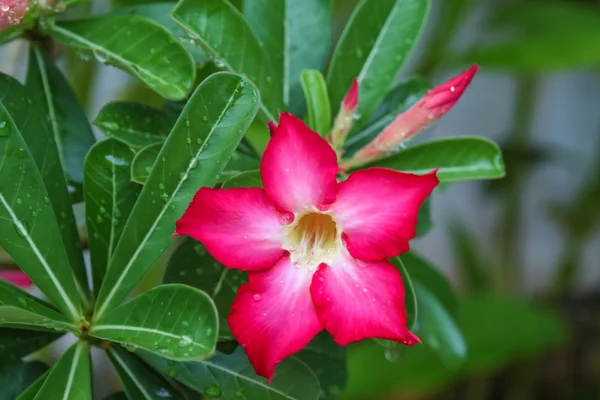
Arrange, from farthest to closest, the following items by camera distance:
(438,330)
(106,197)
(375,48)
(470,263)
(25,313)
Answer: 1. (470,263)
2. (438,330)
3. (375,48)
4. (106,197)
5. (25,313)

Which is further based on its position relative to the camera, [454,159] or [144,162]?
[454,159]

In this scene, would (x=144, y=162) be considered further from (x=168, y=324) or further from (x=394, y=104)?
(x=394, y=104)

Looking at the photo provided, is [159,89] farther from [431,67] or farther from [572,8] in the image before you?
[572,8]

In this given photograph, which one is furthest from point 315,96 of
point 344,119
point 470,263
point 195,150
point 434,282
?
point 470,263

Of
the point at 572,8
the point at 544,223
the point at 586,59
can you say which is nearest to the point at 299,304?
the point at 586,59

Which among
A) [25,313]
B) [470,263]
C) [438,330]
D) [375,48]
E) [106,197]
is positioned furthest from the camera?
[470,263]

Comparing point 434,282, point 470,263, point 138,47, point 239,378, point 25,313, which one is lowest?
point 470,263

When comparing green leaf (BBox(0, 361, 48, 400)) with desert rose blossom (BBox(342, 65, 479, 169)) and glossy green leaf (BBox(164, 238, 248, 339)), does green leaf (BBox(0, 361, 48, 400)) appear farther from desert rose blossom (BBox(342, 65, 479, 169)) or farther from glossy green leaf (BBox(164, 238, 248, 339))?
desert rose blossom (BBox(342, 65, 479, 169))

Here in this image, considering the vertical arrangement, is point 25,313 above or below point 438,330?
above

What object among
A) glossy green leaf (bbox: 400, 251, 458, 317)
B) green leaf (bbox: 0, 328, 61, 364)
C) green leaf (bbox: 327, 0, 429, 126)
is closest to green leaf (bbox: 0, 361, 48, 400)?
green leaf (bbox: 0, 328, 61, 364)
